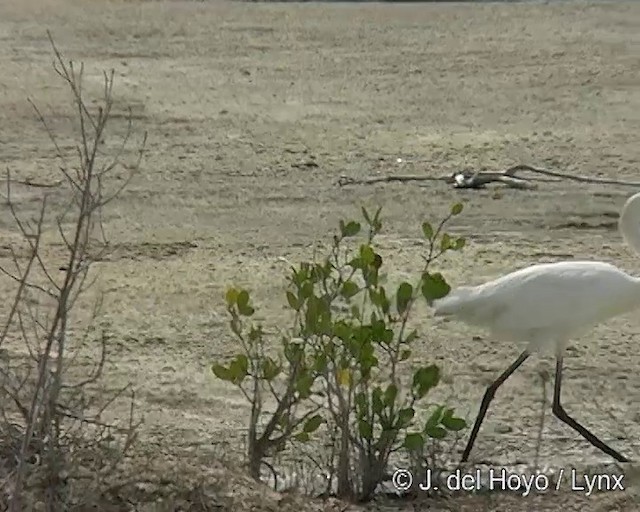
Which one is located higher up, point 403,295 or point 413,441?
point 403,295

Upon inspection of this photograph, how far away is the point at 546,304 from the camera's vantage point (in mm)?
5133

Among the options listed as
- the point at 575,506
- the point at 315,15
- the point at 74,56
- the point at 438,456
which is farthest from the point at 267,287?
the point at 315,15

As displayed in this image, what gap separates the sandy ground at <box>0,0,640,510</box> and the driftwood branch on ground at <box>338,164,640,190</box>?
0.46ft

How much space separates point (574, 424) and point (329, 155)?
5247 mm

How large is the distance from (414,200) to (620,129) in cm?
280

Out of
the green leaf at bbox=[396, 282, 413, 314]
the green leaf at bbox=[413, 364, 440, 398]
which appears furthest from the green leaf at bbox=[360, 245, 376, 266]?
the green leaf at bbox=[413, 364, 440, 398]

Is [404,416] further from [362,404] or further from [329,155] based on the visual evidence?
[329,155]

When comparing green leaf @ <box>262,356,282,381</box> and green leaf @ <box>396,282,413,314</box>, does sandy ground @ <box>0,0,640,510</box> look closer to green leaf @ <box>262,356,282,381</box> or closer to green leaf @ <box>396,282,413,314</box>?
green leaf @ <box>262,356,282,381</box>

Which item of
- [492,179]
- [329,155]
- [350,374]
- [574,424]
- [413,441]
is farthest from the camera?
[329,155]

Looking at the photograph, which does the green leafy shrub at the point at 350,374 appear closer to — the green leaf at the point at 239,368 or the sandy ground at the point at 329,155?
the green leaf at the point at 239,368

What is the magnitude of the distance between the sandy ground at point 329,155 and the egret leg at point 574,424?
0.05 metres

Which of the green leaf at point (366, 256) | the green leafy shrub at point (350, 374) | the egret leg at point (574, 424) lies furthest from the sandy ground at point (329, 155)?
the green leaf at point (366, 256)

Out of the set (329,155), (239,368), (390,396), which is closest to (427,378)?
(390,396)

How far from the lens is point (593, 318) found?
17.2 feet
